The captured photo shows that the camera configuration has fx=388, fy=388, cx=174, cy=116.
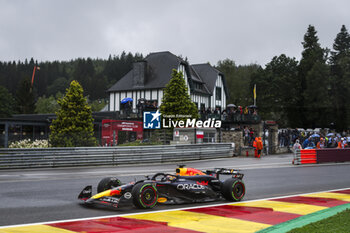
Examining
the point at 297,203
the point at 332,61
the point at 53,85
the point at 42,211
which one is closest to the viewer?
the point at 42,211

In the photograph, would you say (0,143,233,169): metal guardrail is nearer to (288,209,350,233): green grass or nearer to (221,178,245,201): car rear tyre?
(221,178,245,201): car rear tyre

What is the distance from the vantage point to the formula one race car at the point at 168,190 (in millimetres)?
7965

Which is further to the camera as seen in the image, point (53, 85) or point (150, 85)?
point (53, 85)

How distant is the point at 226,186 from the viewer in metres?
9.38

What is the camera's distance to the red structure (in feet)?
78.0

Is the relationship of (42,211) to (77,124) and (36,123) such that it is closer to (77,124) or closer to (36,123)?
(77,124)

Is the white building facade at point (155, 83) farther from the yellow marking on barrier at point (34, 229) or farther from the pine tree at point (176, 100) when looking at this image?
the yellow marking on barrier at point (34, 229)

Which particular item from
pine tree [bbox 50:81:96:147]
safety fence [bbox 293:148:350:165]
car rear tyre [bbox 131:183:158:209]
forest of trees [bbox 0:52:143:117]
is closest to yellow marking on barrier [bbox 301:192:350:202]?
car rear tyre [bbox 131:183:158:209]

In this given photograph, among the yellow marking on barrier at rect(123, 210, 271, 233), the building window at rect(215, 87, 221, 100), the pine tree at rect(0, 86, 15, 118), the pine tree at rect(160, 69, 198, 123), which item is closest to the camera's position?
the yellow marking on barrier at rect(123, 210, 271, 233)

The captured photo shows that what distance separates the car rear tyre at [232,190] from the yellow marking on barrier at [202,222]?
161 cm

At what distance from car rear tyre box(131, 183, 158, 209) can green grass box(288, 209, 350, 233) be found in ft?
10.2

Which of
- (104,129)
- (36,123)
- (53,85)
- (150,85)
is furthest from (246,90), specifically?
(53,85)

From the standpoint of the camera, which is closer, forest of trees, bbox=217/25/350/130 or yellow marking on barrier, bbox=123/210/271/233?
yellow marking on barrier, bbox=123/210/271/233

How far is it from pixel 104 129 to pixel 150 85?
24.6m
